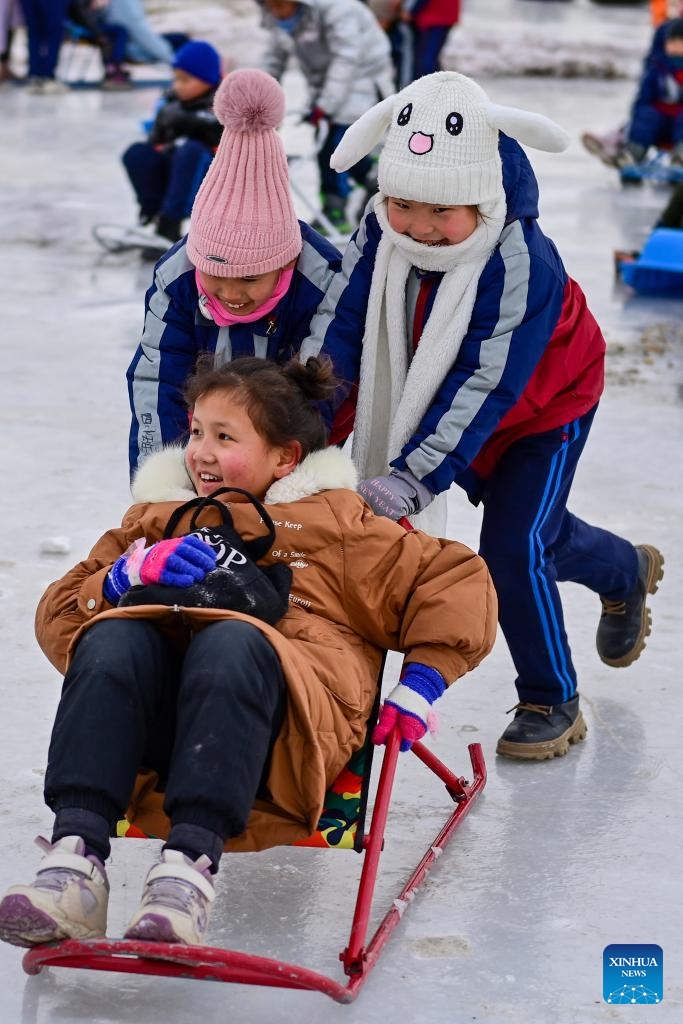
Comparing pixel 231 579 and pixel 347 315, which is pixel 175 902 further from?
pixel 347 315

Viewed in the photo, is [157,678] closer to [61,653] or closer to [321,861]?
[61,653]

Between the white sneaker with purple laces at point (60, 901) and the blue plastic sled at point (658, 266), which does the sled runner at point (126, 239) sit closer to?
the blue plastic sled at point (658, 266)

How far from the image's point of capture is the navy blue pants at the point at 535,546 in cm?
296

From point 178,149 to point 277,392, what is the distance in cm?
512

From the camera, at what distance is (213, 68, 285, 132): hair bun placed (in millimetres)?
2830

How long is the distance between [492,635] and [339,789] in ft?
1.16

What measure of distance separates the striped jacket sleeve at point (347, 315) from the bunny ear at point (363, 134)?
0.37ft

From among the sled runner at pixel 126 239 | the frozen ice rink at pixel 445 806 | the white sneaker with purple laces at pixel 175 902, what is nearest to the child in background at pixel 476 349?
the frozen ice rink at pixel 445 806

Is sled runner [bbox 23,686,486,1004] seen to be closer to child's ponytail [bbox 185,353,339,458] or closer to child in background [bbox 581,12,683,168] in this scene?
child's ponytail [bbox 185,353,339,458]

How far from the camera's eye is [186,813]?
210 cm

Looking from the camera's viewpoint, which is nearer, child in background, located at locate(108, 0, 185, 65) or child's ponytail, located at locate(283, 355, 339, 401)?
child's ponytail, located at locate(283, 355, 339, 401)

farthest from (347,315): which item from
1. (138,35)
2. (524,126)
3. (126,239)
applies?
(138,35)

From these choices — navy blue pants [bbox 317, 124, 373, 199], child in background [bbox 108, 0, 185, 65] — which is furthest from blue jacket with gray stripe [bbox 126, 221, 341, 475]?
child in background [bbox 108, 0, 185, 65]

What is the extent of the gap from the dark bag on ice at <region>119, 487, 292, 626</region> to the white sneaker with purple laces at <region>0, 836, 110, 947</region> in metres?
0.38
